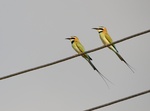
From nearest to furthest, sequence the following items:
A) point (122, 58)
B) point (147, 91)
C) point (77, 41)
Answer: point (147, 91) < point (122, 58) < point (77, 41)

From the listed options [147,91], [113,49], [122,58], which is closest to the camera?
[147,91]

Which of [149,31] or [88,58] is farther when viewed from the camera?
[88,58]

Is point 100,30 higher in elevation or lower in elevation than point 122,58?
higher

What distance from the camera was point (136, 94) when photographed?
759 centimetres

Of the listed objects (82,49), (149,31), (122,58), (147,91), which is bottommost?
(147,91)

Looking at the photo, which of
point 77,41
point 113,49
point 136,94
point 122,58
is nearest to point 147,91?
point 136,94

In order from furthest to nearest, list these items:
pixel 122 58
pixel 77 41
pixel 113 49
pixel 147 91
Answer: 1. pixel 77 41
2. pixel 113 49
3. pixel 122 58
4. pixel 147 91

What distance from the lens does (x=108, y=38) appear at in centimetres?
1180

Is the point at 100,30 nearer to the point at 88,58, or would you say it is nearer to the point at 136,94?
the point at 88,58

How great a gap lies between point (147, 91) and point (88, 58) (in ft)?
12.3

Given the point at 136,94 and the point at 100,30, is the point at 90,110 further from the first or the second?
the point at 100,30

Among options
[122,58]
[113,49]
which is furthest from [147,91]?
[113,49]

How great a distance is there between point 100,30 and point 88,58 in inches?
40.3

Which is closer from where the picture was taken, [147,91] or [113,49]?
[147,91]
